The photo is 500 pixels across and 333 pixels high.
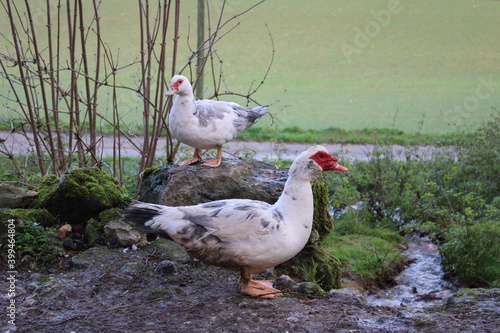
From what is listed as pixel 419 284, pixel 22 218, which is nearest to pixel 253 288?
pixel 22 218

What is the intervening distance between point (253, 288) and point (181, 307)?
1.11ft

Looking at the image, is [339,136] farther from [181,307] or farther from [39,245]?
[181,307]

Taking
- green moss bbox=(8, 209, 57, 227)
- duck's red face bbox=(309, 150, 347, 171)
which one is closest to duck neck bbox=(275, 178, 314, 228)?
duck's red face bbox=(309, 150, 347, 171)

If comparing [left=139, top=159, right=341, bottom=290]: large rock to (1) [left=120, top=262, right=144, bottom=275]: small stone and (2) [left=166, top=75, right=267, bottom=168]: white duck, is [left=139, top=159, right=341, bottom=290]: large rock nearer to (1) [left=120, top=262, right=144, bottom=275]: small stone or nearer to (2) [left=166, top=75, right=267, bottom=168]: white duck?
(2) [left=166, top=75, right=267, bottom=168]: white duck

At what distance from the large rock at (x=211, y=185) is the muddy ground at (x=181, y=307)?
1.35ft

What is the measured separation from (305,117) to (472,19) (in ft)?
14.4

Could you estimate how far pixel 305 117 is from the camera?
7801 mm

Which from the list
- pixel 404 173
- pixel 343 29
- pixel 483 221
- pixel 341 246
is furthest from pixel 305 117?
pixel 483 221

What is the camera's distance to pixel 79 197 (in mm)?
3162

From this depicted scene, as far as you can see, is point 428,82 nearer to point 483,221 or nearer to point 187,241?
point 483,221

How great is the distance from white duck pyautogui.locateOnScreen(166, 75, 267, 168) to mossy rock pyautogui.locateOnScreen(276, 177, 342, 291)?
62cm

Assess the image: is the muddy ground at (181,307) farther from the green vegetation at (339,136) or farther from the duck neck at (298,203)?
the green vegetation at (339,136)

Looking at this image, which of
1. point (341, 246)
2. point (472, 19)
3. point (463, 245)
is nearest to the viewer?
point (463, 245)

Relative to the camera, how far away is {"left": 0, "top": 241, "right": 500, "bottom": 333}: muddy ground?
2182 millimetres
